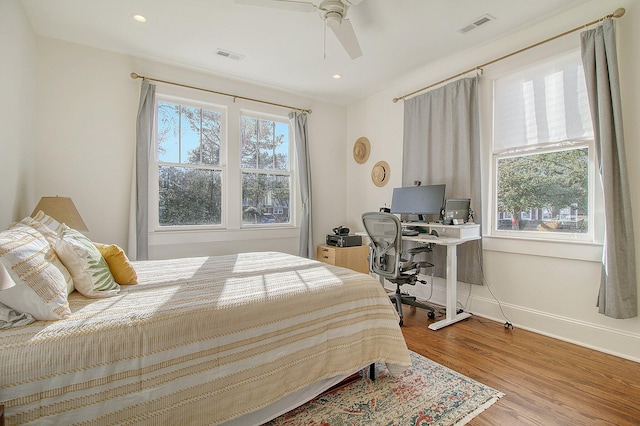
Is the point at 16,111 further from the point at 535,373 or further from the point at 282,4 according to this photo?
the point at 535,373

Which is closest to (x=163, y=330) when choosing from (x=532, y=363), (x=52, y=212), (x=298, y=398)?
(x=298, y=398)

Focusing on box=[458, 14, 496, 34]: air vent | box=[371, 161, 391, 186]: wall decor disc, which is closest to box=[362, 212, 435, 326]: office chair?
box=[371, 161, 391, 186]: wall decor disc

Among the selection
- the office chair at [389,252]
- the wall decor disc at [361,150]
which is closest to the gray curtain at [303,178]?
the wall decor disc at [361,150]

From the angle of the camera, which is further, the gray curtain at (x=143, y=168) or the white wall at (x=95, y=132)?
the gray curtain at (x=143, y=168)

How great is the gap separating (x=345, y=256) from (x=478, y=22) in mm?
2926

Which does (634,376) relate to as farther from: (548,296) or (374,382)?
(374,382)

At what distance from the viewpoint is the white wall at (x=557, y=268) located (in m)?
2.27

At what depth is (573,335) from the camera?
8.41 feet

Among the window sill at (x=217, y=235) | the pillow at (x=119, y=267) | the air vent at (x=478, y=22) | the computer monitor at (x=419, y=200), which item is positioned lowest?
the pillow at (x=119, y=267)

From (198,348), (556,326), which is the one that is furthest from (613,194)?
(198,348)

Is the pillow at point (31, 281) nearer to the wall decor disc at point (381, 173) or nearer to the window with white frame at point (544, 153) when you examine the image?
the window with white frame at point (544, 153)

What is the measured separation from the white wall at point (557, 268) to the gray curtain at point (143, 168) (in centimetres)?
319

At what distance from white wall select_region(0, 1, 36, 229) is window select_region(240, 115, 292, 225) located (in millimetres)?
2084

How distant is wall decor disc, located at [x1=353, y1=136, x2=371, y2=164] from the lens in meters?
4.63
